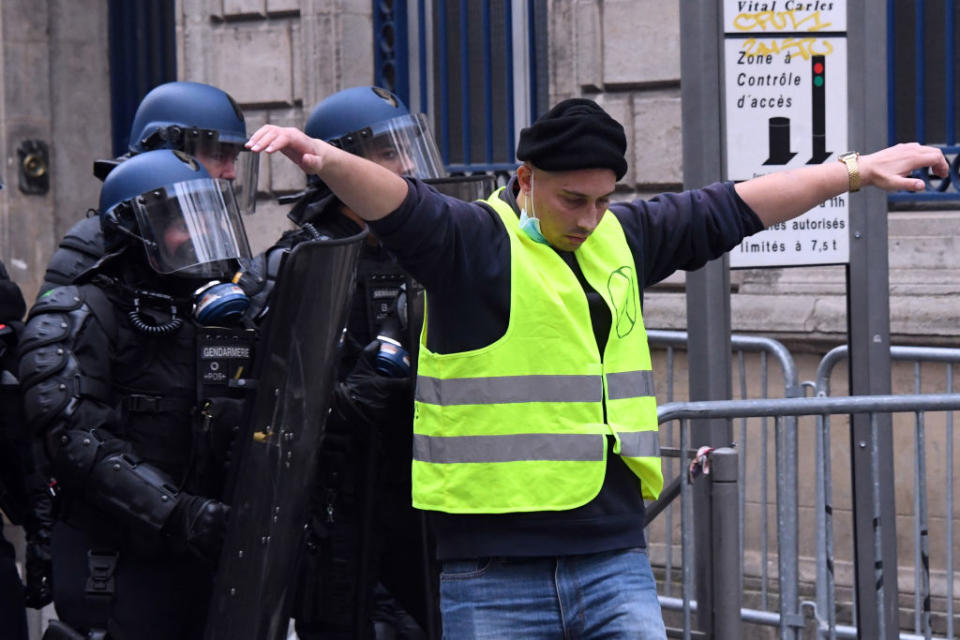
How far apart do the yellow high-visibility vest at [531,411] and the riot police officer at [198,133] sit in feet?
6.37

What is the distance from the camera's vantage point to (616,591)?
3.08m

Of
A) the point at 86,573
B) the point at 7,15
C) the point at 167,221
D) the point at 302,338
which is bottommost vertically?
the point at 86,573

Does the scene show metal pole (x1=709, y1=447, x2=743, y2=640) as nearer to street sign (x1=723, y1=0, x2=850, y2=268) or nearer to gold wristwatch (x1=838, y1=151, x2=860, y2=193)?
street sign (x1=723, y1=0, x2=850, y2=268)

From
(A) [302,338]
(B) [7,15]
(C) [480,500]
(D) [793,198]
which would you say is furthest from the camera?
(B) [7,15]

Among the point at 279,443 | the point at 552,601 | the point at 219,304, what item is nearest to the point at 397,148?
the point at 219,304

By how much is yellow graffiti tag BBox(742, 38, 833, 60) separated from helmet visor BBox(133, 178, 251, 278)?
139 centimetres

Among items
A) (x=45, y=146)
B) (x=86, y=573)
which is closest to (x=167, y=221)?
(x=86, y=573)

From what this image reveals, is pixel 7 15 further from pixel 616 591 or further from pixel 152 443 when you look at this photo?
pixel 616 591

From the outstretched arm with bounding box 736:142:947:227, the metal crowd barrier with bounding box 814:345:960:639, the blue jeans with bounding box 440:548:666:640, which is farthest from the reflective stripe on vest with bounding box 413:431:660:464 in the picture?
the metal crowd barrier with bounding box 814:345:960:639

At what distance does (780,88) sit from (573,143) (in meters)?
1.25

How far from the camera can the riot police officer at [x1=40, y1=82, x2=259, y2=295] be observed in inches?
192

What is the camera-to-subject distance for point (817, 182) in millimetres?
3463

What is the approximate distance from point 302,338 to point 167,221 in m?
0.64

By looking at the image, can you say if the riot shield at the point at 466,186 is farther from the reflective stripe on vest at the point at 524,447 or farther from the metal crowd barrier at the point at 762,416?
the reflective stripe on vest at the point at 524,447
